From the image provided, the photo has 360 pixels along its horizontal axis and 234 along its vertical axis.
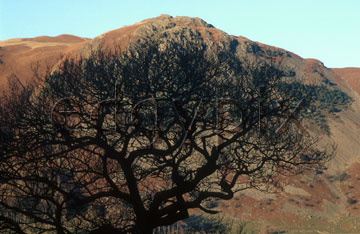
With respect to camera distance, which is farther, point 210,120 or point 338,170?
point 338,170

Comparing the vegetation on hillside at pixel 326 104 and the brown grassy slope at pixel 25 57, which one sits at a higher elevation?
the brown grassy slope at pixel 25 57

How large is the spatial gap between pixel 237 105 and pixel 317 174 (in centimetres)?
5087

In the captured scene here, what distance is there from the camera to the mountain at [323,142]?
50156mm

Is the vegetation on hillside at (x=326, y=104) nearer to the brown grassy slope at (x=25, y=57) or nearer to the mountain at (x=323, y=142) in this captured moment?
the mountain at (x=323, y=142)

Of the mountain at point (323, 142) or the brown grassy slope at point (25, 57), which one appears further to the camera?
the brown grassy slope at point (25, 57)

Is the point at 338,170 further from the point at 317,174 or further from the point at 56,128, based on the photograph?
the point at 56,128

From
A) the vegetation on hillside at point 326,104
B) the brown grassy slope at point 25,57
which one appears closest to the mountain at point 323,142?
the brown grassy slope at point 25,57

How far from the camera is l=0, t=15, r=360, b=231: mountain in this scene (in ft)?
165

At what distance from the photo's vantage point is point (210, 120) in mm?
16000

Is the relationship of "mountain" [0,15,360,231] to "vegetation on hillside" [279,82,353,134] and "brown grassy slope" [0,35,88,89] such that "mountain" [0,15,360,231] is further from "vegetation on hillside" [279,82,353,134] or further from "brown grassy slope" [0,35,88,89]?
"vegetation on hillside" [279,82,353,134]

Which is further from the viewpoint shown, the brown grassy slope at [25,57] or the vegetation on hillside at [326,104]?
the brown grassy slope at [25,57]

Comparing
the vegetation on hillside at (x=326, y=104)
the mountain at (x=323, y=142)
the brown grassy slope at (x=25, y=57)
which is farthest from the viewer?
the brown grassy slope at (x=25, y=57)

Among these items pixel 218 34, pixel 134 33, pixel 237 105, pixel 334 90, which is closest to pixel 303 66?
pixel 334 90

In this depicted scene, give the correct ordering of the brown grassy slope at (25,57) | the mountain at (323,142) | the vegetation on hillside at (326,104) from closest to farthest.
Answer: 1. the mountain at (323,142)
2. the vegetation on hillside at (326,104)
3. the brown grassy slope at (25,57)
